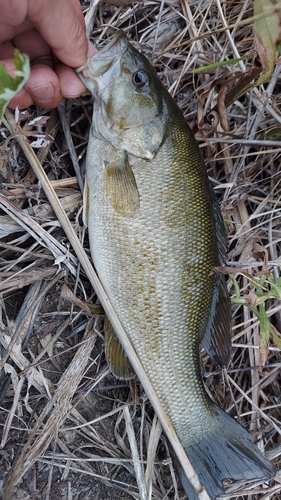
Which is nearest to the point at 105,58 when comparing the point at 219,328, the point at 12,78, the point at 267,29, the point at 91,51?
the point at 91,51

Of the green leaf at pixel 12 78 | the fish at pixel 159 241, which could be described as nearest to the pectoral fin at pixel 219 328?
the fish at pixel 159 241

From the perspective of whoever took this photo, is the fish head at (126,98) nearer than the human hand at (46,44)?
No

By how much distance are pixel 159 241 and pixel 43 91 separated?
0.81m

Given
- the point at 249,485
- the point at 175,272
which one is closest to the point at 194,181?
the point at 175,272

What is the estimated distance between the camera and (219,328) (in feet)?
6.56

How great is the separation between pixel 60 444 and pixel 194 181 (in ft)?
4.44

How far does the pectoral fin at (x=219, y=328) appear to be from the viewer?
199cm

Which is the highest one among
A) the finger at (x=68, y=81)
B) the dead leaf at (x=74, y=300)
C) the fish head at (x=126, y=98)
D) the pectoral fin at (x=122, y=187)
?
the finger at (x=68, y=81)

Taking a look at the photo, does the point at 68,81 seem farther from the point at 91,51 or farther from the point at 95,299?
the point at 95,299

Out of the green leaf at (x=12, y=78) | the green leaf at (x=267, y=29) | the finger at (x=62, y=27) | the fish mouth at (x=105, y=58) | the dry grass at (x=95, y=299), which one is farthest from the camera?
the dry grass at (x=95, y=299)

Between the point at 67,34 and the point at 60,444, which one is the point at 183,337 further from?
the point at 67,34

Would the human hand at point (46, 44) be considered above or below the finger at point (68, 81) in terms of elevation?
above

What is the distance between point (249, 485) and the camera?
213 centimetres

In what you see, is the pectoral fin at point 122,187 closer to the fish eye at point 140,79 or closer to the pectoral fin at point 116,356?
the fish eye at point 140,79
